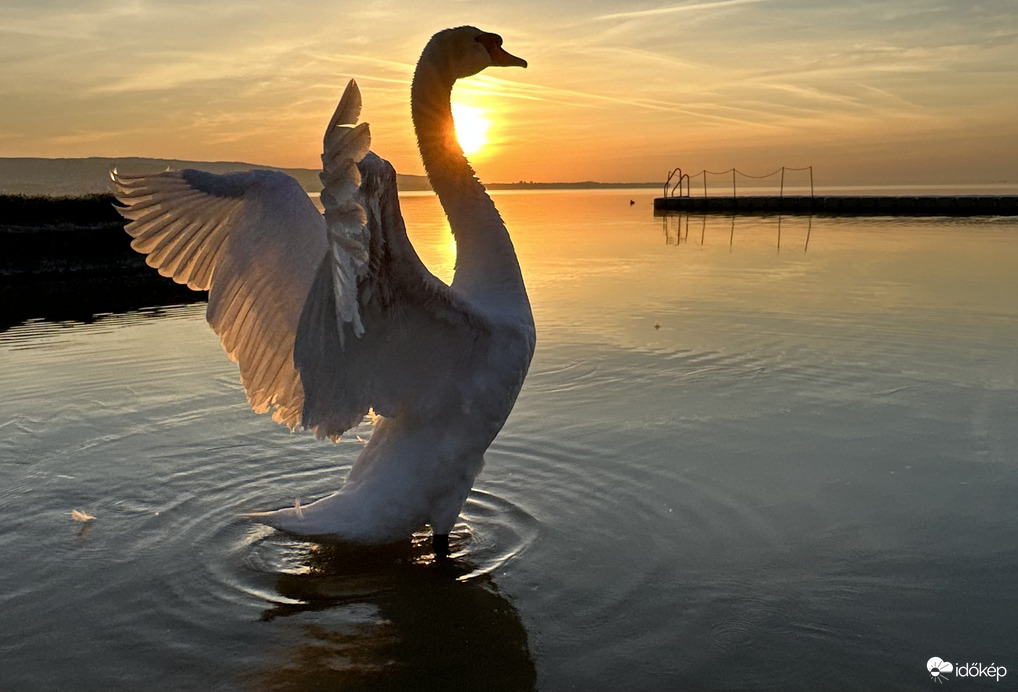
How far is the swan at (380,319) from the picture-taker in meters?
4.56

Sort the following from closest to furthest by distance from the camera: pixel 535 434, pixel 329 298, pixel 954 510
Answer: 1. pixel 329 298
2. pixel 954 510
3. pixel 535 434

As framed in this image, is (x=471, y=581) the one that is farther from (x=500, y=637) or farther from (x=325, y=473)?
(x=325, y=473)

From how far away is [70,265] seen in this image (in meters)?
22.1

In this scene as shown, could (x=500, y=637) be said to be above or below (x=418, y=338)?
below

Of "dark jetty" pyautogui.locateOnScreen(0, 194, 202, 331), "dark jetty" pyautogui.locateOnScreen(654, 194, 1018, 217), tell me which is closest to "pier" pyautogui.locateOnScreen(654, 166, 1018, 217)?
"dark jetty" pyautogui.locateOnScreen(654, 194, 1018, 217)

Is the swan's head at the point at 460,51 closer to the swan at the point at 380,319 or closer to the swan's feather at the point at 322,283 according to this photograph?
the swan at the point at 380,319

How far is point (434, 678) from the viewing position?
4.06m

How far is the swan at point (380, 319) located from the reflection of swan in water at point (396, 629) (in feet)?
0.96

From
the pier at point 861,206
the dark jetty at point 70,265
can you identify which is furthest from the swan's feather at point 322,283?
the pier at point 861,206

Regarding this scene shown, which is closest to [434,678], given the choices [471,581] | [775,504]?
[471,581]

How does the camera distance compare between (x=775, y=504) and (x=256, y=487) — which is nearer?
(x=775, y=504)

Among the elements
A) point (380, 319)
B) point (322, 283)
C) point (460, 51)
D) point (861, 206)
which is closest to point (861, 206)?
point (861, 206)

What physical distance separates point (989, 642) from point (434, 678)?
2.49 meters

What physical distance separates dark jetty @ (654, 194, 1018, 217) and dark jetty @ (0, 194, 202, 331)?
113 feet
